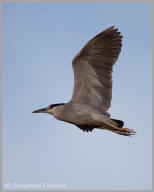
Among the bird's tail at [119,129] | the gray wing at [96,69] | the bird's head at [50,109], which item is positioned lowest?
the bird's tail at [119,129]

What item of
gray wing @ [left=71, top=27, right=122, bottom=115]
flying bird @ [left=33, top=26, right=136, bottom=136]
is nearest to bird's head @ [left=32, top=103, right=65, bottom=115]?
flying bird @ [left=33, top=26, right=136, bottom=136]

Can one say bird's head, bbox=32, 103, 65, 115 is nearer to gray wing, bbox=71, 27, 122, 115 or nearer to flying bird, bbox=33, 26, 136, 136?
flying bird, bbox=33, 26, 136, 136

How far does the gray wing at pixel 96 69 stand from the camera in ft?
33.5

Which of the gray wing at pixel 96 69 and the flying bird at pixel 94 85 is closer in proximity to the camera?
the flying bird at pixel 94 85

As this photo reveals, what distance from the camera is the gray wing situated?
1020 centimetres

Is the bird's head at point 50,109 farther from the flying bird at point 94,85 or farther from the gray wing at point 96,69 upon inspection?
the gray wing at point 96,69

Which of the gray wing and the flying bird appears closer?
the flying bird

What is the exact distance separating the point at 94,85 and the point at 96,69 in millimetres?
451

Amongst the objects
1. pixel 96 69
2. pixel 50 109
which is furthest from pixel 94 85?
pixel 50 109

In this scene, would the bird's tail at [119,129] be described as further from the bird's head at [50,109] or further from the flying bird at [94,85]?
the bird's head at [50,109]

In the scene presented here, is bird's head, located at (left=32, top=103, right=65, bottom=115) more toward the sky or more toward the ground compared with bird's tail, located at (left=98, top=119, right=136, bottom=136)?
more toward the sky

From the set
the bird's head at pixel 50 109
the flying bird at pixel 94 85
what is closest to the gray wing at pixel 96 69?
the flying bird at pixel 94 85

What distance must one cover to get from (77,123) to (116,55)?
2.13 meters

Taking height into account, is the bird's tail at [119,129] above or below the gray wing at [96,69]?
below
